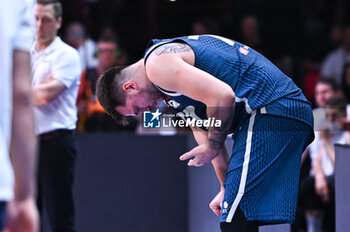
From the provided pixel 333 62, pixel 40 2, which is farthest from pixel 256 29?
pixel 40 2

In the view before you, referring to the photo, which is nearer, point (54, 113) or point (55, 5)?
point (54, 113)

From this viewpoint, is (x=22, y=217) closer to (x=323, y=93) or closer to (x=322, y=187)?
(x=322, y=187)

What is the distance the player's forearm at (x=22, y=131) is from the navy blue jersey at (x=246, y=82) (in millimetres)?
1159

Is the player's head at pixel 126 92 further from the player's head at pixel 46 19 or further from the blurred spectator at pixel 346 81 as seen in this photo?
the blurred spectator at pixel 346 81

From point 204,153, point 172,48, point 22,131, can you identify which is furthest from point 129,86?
point 22,131

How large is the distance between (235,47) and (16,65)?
142 centimetres

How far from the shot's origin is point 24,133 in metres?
1.74

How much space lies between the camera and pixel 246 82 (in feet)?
9.46

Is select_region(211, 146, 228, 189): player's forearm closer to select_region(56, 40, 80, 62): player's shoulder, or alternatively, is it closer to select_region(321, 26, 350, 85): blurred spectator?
select_region(56, 40, 80, 62): player's shoulder

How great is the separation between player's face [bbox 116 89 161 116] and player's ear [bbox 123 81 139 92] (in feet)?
0.05

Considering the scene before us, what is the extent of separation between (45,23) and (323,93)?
2.48 meters

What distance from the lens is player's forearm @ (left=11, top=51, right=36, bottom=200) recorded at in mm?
1734

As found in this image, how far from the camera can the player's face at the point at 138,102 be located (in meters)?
A: 3.03

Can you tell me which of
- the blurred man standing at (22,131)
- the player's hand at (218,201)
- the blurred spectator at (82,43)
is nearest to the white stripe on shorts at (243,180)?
the player's hand at (218,201)
